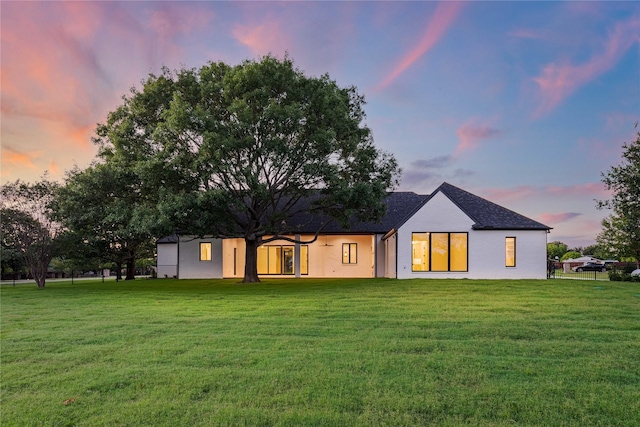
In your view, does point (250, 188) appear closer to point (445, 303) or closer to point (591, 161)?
point (445, 303)

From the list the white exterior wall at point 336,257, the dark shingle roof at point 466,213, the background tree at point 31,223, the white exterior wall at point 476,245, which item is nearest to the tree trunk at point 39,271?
the background tree at point 31,223

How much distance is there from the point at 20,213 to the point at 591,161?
32.6m

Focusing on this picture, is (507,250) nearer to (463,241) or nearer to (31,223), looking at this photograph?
(463,241)

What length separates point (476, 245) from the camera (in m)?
20.8

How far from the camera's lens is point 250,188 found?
16969 mm

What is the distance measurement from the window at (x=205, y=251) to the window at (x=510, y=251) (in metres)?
19.8

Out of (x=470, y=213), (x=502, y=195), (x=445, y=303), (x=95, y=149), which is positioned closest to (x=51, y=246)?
(x=95, y=149)

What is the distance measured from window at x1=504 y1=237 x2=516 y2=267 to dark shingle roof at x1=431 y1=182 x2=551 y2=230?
29.9 inches

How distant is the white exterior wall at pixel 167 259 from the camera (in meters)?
29.5

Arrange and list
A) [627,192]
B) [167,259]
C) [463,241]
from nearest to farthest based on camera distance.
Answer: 1. [463,241]
2. [627,192]
3. [167,259]

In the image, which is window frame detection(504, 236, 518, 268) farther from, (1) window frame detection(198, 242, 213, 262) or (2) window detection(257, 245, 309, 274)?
(1) window frame detection(198, 242, 213, 262)

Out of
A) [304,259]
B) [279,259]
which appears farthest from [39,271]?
[304,259]

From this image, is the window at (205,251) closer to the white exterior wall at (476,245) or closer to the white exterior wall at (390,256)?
the white exterior wall at (390,256)

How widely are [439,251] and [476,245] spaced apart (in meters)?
2.01
